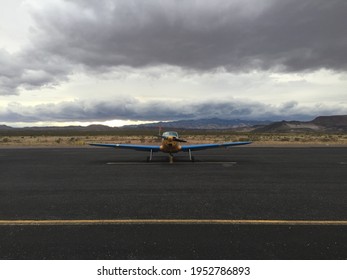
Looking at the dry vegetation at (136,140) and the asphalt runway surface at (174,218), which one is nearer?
the asphalt runway surface at (174,218)

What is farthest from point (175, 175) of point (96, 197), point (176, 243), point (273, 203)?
point (176, 243)

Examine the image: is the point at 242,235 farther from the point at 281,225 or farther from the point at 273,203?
the point at 273,203

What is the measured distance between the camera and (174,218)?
566 cm

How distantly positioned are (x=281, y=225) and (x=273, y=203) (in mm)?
1614

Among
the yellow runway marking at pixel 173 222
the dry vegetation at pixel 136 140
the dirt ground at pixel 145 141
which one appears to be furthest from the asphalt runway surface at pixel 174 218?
the dry vegetation at pixel 136 140

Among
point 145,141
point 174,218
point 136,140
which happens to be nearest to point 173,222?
point 174,218

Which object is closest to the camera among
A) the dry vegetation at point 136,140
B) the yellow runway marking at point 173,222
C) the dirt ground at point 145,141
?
the yellow runway marking at point 173,222

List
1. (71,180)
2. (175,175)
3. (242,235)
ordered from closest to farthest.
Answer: (242,235)
(71,180)
(175,175)

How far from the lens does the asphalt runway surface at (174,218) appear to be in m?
4.18

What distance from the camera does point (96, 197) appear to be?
7.57m

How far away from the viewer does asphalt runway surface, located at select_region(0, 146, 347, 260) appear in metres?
4.18

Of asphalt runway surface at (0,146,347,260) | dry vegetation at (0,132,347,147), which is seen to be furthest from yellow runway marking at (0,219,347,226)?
dry vegetation at (0,132,347,147)

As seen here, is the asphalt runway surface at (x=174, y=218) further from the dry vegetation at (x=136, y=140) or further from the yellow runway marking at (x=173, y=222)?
the dry vegetation at (x=136, y=140)

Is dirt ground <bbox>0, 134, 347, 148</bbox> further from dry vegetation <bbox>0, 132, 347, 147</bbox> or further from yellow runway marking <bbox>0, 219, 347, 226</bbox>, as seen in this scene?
yellow runway marking <bbox>0, 219, 347, 226</bbox>
